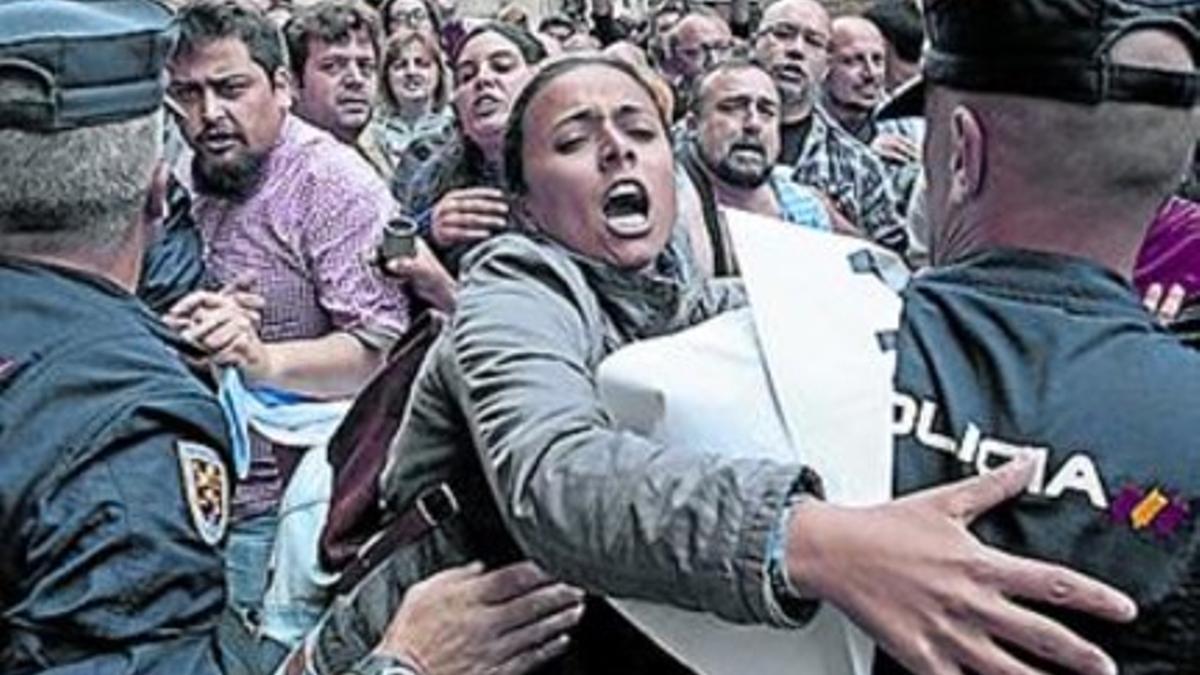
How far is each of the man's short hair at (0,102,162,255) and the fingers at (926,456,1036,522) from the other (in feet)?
3.22

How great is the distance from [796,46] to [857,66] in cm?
26

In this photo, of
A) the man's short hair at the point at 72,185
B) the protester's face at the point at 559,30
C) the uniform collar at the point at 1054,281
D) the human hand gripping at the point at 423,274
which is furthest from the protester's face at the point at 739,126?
the protester's face at the point at 559,30

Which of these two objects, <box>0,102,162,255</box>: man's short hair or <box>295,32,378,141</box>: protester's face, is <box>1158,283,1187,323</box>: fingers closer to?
<box>0,102,162,255</box>: man's short hair

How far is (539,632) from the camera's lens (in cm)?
189

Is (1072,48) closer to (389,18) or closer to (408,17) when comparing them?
(408,17)

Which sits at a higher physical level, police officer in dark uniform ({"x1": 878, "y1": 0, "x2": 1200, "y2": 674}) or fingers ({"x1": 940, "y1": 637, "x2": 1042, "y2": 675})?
police officer in dark uniform ({"x1": 878, "y1": 0, "x2": 1200, "y2": 674})

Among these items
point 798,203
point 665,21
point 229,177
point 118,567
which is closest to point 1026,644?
point 118,567

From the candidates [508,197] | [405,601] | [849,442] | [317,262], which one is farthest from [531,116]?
A: [317,262]

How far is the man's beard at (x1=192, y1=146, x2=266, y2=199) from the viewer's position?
4.25 metres

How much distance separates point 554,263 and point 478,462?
0.95 feet

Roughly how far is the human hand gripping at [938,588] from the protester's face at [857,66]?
5.75m

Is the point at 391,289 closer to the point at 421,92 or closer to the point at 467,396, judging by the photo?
the point at 467,396

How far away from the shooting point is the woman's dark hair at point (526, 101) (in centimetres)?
261

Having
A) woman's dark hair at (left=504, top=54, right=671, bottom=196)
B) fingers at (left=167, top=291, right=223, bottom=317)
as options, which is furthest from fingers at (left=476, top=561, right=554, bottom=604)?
fingers at (left=167, top=291, right=223, bottom=317)
